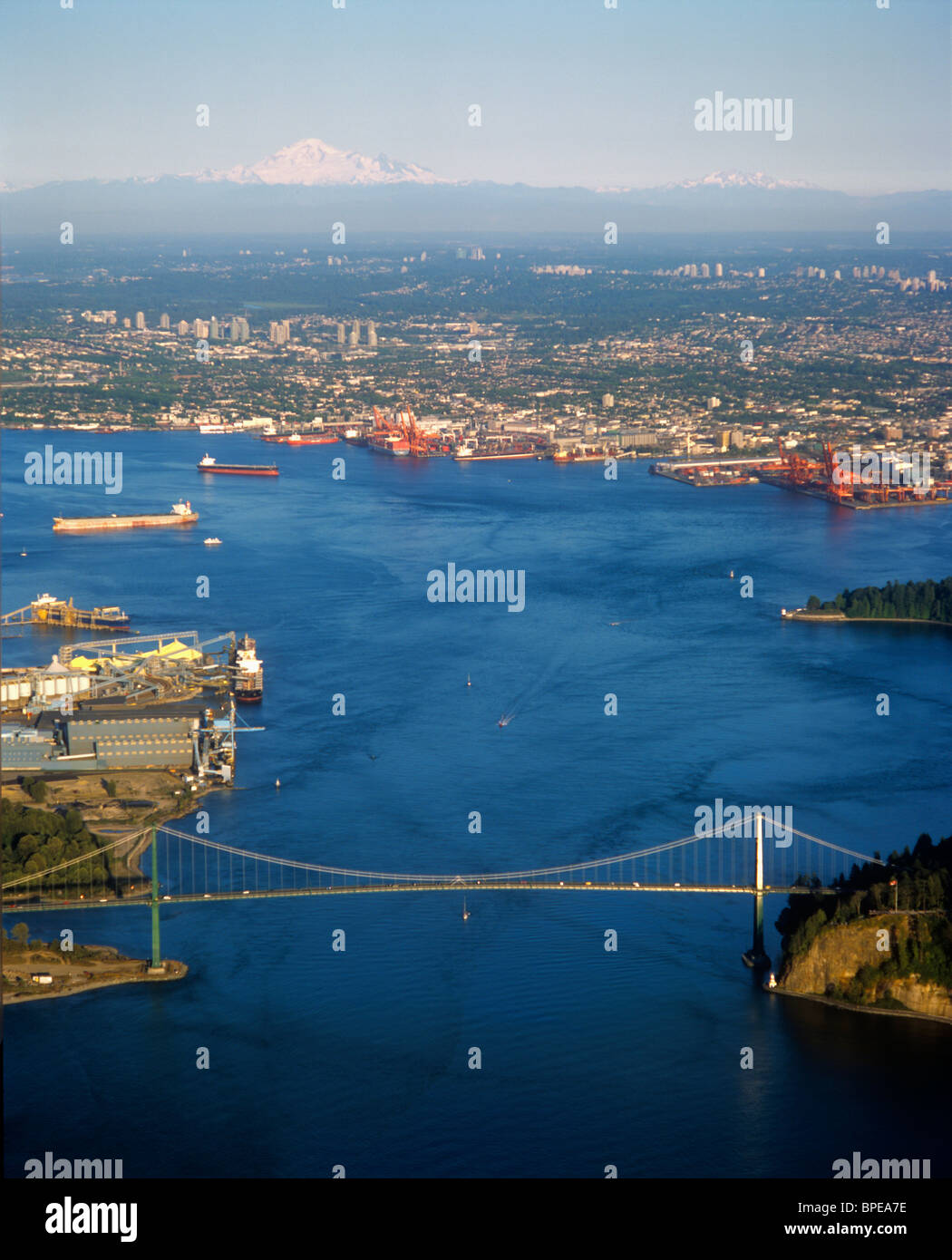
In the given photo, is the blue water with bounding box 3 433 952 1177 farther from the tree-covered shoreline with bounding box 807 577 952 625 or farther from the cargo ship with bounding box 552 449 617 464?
the cargo ship with bounding box 552 449 617 464

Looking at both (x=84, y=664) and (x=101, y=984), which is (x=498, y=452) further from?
(x=101, y=984)

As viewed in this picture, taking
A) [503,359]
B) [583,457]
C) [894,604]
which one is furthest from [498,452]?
[894,604]

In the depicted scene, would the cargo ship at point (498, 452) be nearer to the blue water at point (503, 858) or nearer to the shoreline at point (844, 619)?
the blue water at point (503, 858)

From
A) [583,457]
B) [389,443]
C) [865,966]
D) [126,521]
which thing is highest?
[389,443]

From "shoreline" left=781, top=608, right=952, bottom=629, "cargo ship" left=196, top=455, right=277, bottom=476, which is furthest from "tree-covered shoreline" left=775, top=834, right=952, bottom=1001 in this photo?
"cargo ship" left=196, top=455, right=277, bottom=476

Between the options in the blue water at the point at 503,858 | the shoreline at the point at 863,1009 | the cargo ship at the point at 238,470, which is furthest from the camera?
the cargo ship at the point at 238,470

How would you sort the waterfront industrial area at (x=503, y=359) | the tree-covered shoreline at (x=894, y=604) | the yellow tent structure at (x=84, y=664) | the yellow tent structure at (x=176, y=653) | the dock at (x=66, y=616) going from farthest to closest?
the waterfront industrial area at (x=503, y=359) < the tree-covered shoreline at (x=894, y=604) < the dock at (x=66, y=616) < the yellow tent structure at (x=176, y=653) < the yellow tent structure at (x=84, y=664)

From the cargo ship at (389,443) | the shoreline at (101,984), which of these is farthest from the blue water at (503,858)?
the cargo ship at (389,443)

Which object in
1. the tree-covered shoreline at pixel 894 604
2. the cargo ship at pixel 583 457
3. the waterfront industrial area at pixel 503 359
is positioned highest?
the waterfront industrial area at pixel 503 359
